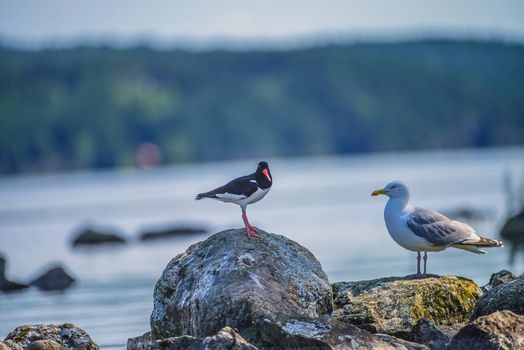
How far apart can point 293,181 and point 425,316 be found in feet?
288

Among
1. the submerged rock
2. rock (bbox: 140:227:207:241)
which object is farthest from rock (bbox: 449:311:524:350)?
rock (bbox: 140:227:207:241)

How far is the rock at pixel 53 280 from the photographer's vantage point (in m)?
29.6

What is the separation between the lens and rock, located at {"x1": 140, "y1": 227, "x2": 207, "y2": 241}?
47031 mm

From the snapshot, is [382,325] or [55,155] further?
[55,155]

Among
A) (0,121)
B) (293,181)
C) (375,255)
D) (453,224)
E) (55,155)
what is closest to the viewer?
(453,224)

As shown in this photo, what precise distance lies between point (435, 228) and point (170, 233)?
32294 mm

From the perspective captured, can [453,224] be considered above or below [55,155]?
below

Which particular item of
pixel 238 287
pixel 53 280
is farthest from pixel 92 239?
pixel 238 287

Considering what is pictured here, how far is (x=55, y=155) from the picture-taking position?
586ft

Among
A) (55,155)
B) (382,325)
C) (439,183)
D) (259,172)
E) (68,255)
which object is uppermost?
(55,155)

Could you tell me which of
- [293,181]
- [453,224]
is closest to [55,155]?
[293,181]

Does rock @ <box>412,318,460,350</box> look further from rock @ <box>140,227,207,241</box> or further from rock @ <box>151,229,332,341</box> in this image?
rock @ <box>140,227,207,241</box>

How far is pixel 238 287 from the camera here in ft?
43.6

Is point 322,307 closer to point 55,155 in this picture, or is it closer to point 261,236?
point 261,236
